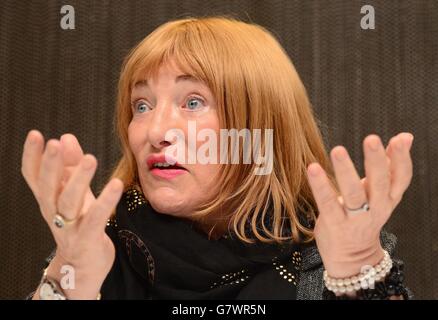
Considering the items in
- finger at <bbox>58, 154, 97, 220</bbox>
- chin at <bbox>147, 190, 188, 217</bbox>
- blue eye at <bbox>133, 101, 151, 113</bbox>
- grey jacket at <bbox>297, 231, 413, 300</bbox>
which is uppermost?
blue eye at <bbox>133, 101, 151, 113</bbox>

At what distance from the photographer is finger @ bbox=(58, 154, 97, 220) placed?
72cm

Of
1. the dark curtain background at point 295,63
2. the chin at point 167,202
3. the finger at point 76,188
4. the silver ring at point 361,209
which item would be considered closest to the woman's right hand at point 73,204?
the finger at point 76,188

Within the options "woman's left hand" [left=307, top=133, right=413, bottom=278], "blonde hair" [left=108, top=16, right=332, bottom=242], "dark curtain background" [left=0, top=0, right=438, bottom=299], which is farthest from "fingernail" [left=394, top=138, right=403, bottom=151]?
"dark curtain background" [left=0, top=0, right=438, bottom=299]

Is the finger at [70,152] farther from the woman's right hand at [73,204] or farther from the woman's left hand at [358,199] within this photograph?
the woman's left hand at [358,199]

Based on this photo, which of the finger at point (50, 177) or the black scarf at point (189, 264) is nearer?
the finger at point (50, 177)

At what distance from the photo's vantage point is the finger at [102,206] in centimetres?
73

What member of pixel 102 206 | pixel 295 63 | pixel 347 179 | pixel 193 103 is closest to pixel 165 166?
pixel 193 103

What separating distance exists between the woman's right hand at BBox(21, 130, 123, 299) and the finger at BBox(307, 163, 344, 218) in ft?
0.76

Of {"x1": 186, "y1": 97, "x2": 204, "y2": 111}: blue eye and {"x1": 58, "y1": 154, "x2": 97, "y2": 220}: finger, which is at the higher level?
{"x1": 186, "y1": 97, "x2": 204, "y2": 111}: blue eye

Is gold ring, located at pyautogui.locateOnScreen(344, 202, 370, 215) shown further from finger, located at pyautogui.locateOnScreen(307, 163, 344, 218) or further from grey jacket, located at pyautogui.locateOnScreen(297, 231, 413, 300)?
grey jacket, located at pyautogui.locateOnScreen(297, 231, 413, 300)

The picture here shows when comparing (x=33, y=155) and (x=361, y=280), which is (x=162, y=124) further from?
(x=361, y=280)

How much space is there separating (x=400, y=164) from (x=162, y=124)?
399mm
